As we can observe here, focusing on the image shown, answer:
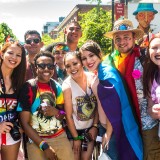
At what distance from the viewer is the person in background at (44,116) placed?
142 inches

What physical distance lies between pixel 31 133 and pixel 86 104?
32.3 inches

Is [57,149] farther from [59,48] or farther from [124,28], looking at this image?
[59,48]

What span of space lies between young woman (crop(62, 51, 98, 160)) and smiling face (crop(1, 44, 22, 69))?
0.65 metres

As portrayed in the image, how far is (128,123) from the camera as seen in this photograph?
3592 millimetres

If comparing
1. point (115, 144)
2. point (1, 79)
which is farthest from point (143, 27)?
point (1, 79)

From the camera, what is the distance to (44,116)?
3684 mm

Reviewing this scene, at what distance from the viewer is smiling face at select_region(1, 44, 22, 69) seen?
384 centimetres

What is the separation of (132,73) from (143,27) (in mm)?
1629

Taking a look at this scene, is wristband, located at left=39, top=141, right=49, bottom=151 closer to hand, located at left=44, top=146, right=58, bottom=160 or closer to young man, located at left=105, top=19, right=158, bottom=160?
hand, located at left=44, top=146, right=58, bottom=160

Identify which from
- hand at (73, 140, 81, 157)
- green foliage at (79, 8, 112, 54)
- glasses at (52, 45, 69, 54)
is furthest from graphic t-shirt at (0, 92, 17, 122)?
green foliage at (79, 8, 112, 54)

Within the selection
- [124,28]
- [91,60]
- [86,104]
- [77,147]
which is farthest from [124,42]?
[77,147]

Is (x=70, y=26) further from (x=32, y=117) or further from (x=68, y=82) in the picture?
(x=32, y=117)

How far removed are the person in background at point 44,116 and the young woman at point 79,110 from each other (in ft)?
0.41

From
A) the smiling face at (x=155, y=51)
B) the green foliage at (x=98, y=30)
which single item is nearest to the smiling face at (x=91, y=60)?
the smiling face at (x=155, y=51)
